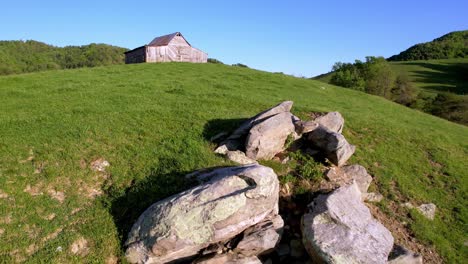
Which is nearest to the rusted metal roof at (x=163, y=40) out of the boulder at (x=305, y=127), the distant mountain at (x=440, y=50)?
the boulder at (x=305, y=127)

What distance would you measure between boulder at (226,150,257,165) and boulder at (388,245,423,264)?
5738mm

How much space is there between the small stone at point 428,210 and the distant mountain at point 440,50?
494ft

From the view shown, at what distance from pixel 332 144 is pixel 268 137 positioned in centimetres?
264

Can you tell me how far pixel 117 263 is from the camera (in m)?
9.06

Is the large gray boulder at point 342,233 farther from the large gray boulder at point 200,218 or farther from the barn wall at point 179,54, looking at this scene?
the barn wall at point 179,54

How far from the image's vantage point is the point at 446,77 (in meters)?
101

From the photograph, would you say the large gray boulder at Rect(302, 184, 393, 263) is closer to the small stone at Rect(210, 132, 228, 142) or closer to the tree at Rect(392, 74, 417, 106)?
the small stone at Rect(210, 132, 228, 142)

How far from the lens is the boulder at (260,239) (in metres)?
9.27

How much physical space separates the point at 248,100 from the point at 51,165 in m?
13.6

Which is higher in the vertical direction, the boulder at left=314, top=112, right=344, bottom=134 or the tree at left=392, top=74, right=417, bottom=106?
the boulder at left=314, top=112, right=344, bottom=134

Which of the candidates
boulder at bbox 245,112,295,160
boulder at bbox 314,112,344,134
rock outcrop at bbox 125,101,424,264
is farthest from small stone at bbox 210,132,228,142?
boulder at bbox 314,112,344,134

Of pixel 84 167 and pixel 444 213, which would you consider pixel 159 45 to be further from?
pixel 444 213

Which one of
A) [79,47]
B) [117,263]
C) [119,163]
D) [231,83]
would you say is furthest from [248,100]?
[79,47]

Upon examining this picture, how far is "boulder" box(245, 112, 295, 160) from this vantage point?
44.2 feet
